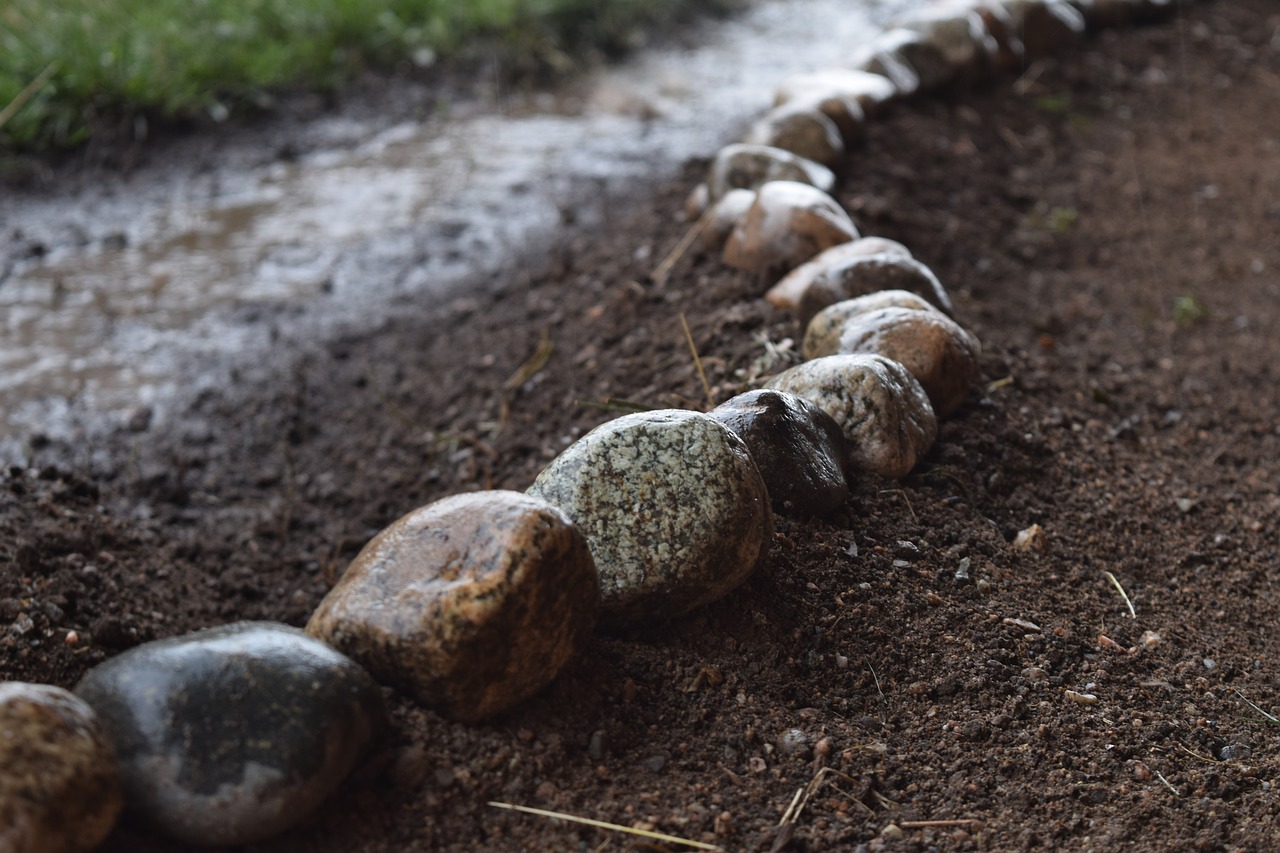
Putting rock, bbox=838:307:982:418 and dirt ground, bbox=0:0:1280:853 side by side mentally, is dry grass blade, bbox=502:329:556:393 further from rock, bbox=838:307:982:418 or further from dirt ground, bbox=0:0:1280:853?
rock, bbox=838:307:982:418

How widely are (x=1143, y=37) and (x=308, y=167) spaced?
4.24 meters

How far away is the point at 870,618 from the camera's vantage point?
2.14 meters

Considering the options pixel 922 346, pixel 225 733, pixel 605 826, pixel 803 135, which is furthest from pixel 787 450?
A: pixel 803 135

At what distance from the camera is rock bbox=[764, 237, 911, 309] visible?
3.07 metres

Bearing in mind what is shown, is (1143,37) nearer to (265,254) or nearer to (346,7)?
(346,7)

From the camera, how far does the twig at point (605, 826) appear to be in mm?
1688

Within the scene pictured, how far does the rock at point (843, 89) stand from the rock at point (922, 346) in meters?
1.78

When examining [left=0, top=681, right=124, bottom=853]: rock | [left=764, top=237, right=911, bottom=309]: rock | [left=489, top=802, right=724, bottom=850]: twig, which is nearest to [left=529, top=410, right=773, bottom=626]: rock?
[left=489, top=802, right=724, bottom=850]: twig

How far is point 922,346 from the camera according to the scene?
2.64 meters

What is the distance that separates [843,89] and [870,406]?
2.35m

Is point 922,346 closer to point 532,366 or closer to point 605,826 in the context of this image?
point 532,366

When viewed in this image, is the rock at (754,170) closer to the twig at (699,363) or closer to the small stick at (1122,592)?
the twig at (699,363)

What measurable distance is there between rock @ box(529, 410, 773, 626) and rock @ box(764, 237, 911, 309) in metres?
1.10

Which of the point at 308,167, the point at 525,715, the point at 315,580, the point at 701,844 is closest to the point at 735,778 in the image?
the point at 701,844
